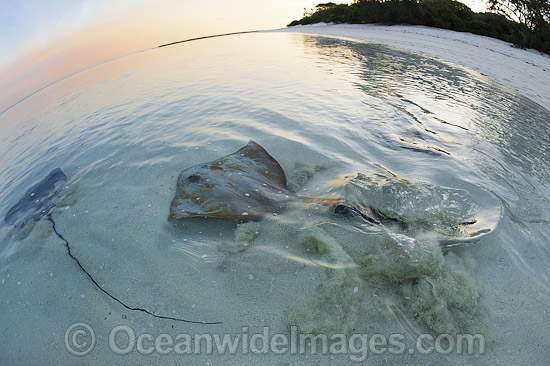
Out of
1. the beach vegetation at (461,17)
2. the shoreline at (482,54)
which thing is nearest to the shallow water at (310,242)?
the shoreline at (482,54)

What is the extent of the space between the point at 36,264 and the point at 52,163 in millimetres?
3860

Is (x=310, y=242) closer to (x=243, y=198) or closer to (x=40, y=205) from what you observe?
(x=243, y=198)

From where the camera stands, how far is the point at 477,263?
2.99m

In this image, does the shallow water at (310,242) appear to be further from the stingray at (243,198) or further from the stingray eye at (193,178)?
the stingray eye at (193,178)

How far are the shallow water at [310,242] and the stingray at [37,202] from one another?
220mm

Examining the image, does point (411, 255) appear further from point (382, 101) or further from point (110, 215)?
point (382, 101)

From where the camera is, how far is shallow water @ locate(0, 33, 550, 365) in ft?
8.25

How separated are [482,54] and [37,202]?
18469mm

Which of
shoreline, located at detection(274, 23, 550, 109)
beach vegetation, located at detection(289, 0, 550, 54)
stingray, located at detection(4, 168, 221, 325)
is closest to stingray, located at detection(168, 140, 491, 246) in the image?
stingray, located at detection(4, 168, 221, 325)

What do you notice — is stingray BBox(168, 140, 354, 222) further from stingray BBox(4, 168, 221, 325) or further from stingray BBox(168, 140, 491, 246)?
stingray BBox(4, 168, 221, 325)

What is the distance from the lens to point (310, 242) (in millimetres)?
3262

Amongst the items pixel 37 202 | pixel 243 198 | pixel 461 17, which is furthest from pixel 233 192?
pixel 461 17

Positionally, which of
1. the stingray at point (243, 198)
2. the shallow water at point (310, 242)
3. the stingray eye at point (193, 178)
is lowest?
the shallow water at point (310, 242)

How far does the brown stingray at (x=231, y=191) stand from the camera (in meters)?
3.51
